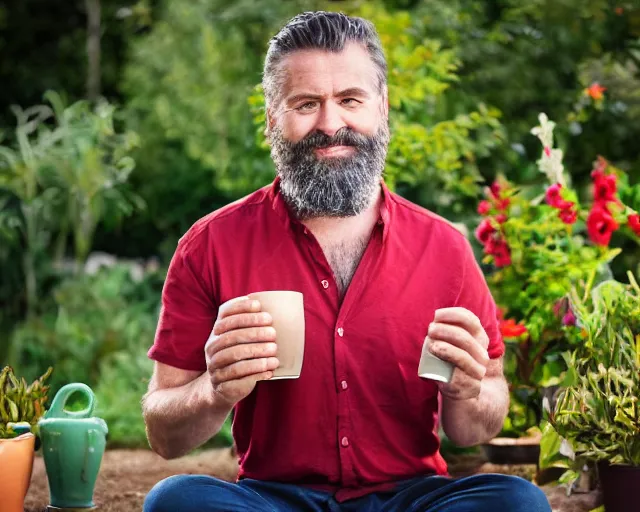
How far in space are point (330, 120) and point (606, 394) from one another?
3.72 feet

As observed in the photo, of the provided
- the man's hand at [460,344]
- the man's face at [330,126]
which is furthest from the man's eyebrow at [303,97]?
the man's hand at [460,344]

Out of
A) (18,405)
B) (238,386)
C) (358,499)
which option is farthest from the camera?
(18,405)

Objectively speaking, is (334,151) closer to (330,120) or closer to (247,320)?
(330,120)

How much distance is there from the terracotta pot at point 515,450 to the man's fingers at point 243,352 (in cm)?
201

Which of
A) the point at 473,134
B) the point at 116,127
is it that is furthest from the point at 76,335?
the point at 116,127

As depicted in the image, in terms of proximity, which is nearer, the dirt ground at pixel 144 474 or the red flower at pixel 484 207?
the dirt ground at pixel 144 474

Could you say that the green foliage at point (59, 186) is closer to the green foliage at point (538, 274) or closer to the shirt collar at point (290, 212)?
the green foliage at point (538, 274)

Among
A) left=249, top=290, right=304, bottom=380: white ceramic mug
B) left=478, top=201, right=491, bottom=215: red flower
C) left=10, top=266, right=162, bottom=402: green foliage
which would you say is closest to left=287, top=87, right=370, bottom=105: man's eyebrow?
left=249, top=290, right=304, bottom=380: white ceramic mug

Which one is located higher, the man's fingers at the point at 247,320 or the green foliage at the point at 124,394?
the man's fingers at the point at 247,320

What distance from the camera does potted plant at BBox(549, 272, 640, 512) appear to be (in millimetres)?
3043

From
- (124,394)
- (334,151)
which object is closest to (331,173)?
(334,151)

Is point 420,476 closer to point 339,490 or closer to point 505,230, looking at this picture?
point 339,490

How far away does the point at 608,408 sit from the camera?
3061 mm

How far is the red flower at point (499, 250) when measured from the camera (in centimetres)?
424
